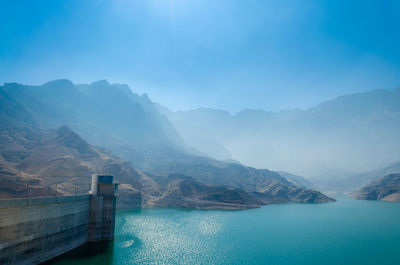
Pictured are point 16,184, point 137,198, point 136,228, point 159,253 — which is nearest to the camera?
point 159,253

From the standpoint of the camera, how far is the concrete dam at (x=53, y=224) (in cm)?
2593

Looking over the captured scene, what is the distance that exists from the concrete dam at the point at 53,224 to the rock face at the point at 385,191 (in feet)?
528

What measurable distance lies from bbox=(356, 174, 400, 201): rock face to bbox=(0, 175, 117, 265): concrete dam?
160869 mm

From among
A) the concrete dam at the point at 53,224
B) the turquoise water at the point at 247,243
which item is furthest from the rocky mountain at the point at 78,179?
the concrete dam at the point at 53,224

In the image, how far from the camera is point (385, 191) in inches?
6122

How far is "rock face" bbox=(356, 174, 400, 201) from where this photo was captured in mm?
148913

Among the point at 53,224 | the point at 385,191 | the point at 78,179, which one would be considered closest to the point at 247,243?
the point at 53,224

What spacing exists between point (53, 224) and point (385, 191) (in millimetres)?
180470

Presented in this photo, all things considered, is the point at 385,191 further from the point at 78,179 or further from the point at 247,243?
the point at 78,179

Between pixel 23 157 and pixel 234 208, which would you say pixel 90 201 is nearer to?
pixel 234 208

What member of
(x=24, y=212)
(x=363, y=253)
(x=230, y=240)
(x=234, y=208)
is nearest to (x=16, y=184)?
(x=24, y=212)

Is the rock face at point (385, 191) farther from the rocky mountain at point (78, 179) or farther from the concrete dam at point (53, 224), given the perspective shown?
the concrete dam at point (53, 224)

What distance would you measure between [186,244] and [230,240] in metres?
9.21

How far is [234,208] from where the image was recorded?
334 feet
